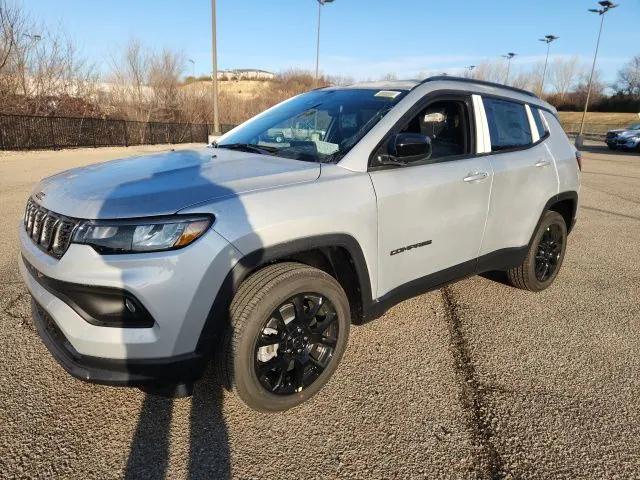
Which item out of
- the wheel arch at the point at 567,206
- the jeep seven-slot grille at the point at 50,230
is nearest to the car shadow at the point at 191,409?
the jeep seven-slot grille at the point at 50,230

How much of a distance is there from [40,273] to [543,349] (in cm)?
319

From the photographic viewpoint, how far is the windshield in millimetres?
2908

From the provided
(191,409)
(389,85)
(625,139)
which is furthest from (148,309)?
(625,139)

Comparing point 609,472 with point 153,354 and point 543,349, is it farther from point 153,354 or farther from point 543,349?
point 153,354

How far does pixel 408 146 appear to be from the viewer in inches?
105

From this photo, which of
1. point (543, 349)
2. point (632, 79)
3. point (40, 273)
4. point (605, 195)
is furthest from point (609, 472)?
point (632, 79)

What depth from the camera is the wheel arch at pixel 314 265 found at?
2162 millimetres

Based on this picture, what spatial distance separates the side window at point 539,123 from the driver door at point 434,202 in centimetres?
105

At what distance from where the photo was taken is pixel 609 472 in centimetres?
213

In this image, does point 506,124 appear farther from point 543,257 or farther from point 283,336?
point 283,336

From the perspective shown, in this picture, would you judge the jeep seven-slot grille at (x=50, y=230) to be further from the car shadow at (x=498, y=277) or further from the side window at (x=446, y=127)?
the car shadow at (x=498, y=277)

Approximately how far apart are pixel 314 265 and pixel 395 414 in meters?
0.96

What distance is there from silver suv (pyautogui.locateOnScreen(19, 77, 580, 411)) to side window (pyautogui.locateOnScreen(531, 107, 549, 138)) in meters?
0.42

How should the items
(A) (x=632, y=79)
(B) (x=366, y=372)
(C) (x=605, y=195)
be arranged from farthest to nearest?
(A) (x=632, y=79) → (C) (x=605, y=195) → (B) (x=366, y=372)
